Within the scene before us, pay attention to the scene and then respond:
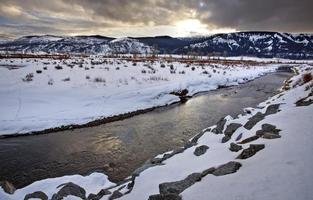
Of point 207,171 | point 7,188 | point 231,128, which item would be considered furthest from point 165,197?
point 231,128

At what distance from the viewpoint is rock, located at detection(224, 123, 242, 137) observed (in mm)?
9679

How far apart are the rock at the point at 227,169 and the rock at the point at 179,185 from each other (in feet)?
1.45

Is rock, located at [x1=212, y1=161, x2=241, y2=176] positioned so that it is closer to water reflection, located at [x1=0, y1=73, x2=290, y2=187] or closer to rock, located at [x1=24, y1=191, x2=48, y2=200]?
water reflection, located at [x1=0, y1=73, x2=290, y2=187]

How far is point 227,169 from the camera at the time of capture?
19.5ft

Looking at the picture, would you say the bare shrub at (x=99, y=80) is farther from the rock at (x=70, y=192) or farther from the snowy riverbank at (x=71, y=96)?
the rock at (x=70, y=192)

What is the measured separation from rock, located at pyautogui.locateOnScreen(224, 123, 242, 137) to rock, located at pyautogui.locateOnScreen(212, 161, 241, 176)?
3.42 m

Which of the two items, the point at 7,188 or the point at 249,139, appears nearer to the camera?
the point at 249,139

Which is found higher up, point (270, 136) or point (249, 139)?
point (270, 136)

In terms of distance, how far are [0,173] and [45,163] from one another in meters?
1.53

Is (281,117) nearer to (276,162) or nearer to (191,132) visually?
(276,162)

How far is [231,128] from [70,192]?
5890 mm

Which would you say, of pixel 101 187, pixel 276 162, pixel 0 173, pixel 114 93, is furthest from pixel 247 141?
pixel 114 93

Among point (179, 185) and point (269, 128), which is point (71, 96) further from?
point (179, 185)

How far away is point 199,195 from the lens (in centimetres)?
513
